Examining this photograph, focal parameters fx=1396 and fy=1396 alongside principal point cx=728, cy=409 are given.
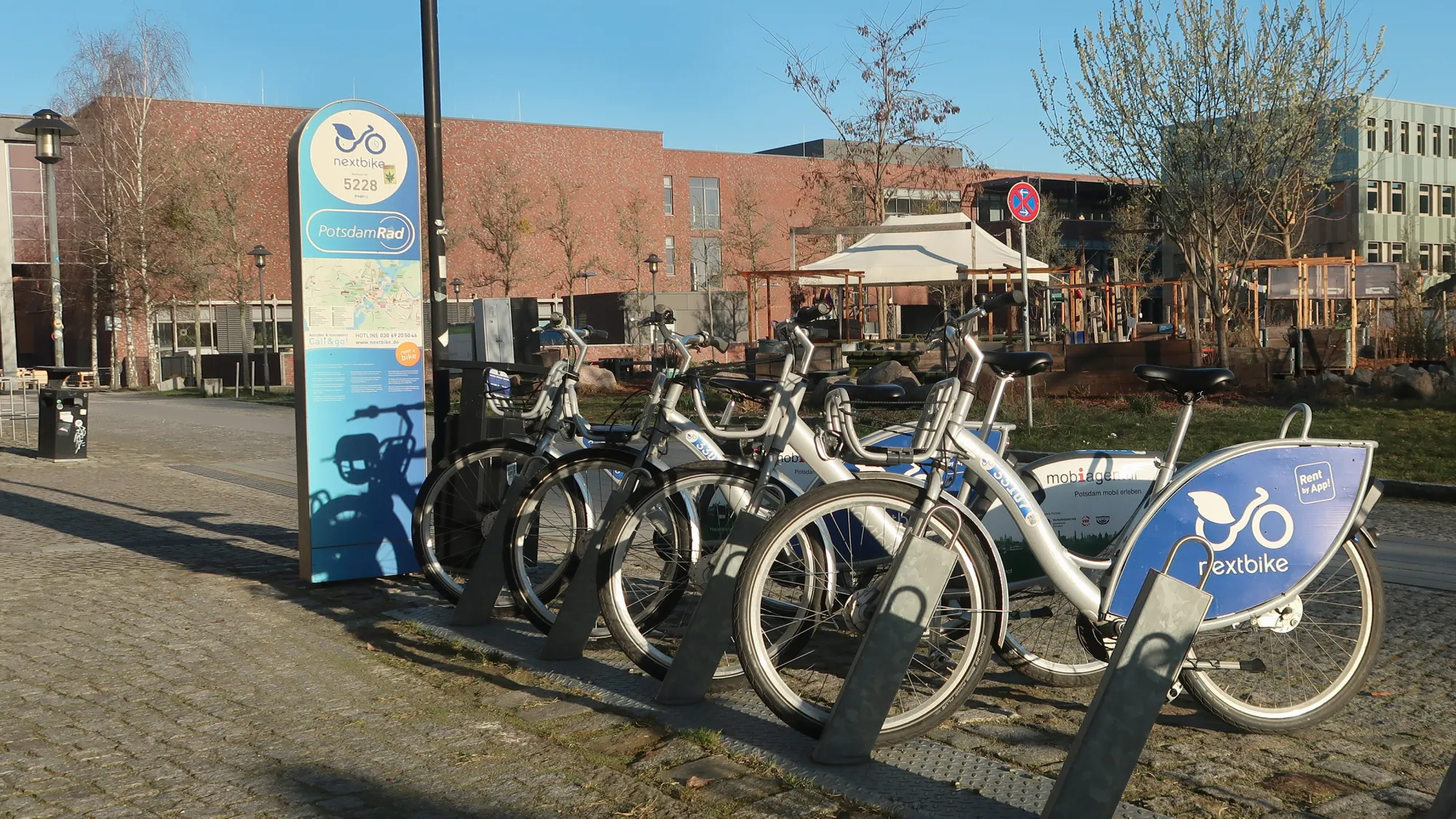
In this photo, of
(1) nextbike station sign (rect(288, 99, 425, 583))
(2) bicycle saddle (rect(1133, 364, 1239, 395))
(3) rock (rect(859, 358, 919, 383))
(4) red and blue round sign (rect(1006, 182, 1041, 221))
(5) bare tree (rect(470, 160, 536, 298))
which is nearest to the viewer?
(2) bicycle saddle (rect(1133, 364, 1239, 395))

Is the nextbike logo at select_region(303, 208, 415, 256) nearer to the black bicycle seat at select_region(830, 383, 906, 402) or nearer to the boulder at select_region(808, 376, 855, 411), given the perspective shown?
the boulder at select_region(808, 376, 855, 411)

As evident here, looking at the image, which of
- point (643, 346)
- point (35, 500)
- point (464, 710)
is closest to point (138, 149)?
point (643, 346)

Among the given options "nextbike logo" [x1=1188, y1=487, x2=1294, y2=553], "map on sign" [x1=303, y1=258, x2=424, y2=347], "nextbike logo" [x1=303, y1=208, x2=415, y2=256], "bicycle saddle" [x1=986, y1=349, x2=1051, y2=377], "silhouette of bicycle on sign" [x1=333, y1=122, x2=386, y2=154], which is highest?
"silhouette of bicycle on sign" [x1=333, y1=122, x2=386, y2=154]

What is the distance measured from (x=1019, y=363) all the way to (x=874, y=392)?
620 mm

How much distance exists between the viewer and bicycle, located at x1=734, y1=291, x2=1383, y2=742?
4.05m

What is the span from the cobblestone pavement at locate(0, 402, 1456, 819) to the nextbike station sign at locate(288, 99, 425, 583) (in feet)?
1.24

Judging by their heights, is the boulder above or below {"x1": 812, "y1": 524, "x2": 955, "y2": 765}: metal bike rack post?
above

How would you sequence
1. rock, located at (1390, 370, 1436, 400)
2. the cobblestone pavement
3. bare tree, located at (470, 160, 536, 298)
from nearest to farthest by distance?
the cobblestone pavement
rock, located at (1390, 370, 1436, 400)
bare tree, located at (470, 160, 536, 298)

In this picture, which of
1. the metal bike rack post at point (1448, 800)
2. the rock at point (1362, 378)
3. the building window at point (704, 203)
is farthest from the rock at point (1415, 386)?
the building window at point (704, 203)

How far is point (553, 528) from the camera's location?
Result: 5.80m

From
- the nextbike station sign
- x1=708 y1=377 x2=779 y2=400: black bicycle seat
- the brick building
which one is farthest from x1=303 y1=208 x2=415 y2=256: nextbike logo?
the brick building

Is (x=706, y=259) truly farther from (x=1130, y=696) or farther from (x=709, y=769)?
(x=1130, y=696)

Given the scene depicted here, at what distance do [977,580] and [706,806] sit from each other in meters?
1.01

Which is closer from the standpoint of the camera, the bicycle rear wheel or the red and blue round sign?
the bicycle rear wheel
